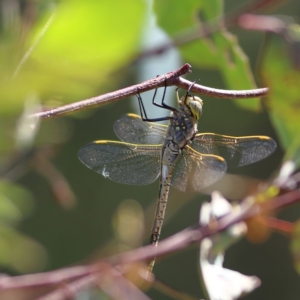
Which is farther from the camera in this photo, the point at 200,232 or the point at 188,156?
the point at 188,156

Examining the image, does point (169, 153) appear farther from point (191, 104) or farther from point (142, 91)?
point (142, 91)

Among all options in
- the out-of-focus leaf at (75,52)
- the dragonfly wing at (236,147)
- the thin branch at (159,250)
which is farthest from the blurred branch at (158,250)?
the dragonfly wing at (236,147)

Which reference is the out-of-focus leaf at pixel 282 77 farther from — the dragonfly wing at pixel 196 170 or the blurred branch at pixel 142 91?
the dragonfly wing at pixel 196 170

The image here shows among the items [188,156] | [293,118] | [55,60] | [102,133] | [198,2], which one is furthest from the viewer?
[102,133]

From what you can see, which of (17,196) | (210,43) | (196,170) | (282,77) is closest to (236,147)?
(196,170)

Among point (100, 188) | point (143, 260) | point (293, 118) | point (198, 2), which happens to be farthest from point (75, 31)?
point (100, 188)

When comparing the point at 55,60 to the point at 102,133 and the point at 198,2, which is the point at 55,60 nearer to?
the point at 198,2

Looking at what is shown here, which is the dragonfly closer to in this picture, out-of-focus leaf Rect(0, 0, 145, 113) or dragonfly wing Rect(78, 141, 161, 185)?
dragonfly wing Rect(78, 141, 161, 185)
